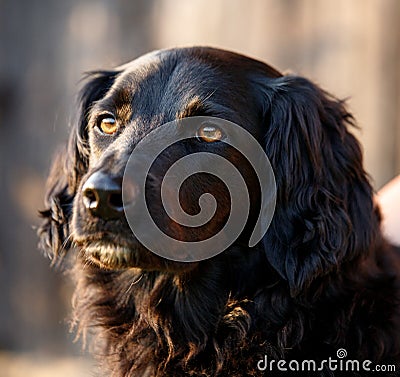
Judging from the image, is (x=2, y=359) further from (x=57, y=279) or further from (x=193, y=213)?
(x=193, y=213)

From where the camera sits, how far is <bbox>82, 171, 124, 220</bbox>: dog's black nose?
279 centimetres

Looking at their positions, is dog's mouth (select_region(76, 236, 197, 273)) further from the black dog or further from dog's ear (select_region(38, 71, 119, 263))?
dog's ear (select_region(38, 71, 119, 263))

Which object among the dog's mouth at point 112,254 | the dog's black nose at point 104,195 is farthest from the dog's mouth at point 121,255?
the dog's black nose at point 104,195

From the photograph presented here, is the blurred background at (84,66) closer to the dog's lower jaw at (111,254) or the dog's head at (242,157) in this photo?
the dog's head at (242,157)

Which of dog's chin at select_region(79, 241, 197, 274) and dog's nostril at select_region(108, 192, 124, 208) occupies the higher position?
dog's nostril at select_region(108, 192, 124, 208)

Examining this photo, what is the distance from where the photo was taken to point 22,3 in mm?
7277

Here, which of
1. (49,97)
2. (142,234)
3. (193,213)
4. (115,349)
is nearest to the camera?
(142,234)

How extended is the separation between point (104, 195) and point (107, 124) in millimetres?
619

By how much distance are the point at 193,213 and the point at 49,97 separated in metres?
4.39

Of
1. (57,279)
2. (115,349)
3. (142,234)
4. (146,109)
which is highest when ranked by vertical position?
(146,109)

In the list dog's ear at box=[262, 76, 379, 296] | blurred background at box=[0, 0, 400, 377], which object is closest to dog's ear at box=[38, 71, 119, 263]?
dog's ear at box=[262, 76, 379, 296]

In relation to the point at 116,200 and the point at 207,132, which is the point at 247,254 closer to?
the point at 207,132

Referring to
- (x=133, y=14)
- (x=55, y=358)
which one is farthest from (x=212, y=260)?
(x=55, y=358)

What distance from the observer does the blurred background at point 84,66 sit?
5.65 meters
